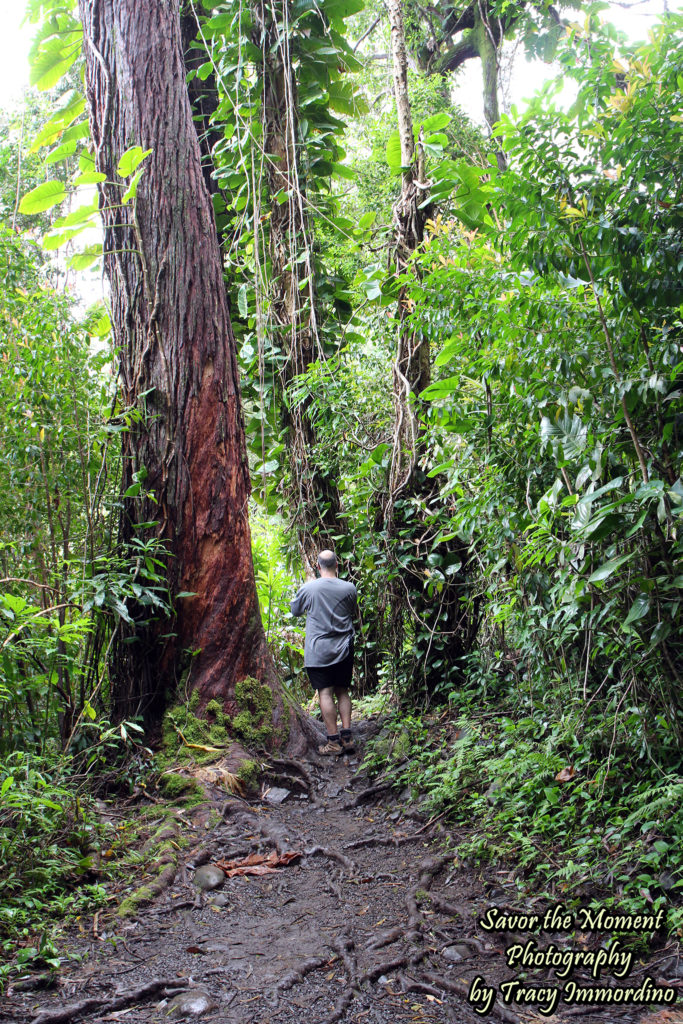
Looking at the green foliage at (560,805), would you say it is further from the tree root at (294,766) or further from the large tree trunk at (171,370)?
the large tree trunk at (171,370)

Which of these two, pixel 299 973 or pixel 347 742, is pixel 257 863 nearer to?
pixel 299 973

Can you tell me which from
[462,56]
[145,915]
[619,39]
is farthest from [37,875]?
[462,56]

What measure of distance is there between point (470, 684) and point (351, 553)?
7.39 feet

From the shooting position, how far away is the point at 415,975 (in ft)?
8.46

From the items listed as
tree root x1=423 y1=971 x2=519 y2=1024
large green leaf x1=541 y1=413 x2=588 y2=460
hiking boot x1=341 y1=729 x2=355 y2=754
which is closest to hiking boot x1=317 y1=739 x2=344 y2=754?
hiking boot x1=341 y1=729 x2=355 y2=754

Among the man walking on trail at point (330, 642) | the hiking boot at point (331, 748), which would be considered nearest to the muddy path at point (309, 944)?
the hiking boot at point (331, 748)

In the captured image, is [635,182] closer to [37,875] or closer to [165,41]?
[37,875]

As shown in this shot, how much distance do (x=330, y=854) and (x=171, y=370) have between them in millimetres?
3398

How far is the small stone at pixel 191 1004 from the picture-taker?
2.33 m

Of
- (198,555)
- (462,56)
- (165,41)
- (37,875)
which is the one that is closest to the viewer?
(37,875)

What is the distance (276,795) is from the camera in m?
4.70

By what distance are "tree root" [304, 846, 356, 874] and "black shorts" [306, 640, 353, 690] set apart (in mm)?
2030

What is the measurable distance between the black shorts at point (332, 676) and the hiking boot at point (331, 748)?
0.47 m

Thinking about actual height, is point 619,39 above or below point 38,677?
above
